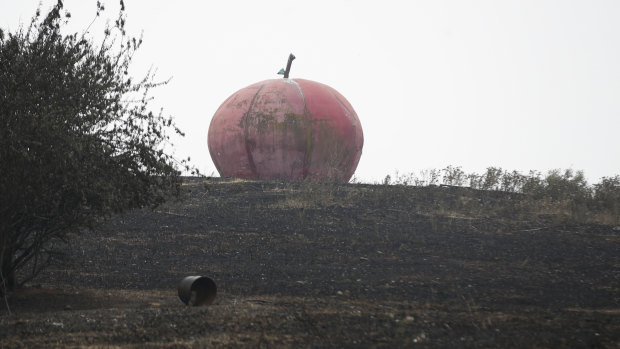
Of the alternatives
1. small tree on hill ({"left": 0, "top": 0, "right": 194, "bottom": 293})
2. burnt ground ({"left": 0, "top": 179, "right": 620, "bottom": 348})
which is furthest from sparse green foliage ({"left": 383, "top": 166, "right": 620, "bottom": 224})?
small tree on hill ({"left": 0, "top": 0, "right": 194, "bottom": 293})

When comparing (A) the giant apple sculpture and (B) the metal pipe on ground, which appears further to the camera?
(A) the giant apple sculpture

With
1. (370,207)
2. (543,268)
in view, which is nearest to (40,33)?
(543,268)

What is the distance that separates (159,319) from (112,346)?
1063mm

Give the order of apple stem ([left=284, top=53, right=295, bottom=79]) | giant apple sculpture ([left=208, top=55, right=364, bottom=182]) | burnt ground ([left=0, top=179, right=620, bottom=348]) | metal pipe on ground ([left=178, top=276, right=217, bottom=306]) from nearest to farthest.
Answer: burnt ground ([left=0, top=179, right=620, bottom=348]), metal pipe on ground ([left=178, top=276, right=217, bottom=306]), giant apple sculpture ([left=208, top=55, right=364, bottom=182]), apple stem ([left=284, top=53, right=295, bottom=79])

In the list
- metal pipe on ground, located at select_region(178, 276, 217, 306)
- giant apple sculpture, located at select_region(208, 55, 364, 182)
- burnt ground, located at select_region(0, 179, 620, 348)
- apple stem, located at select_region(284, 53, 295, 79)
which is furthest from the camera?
apple stem, located at select_region(284, 53, 295, 79)

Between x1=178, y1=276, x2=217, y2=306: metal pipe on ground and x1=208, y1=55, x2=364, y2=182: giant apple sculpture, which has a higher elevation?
x1=208, y1=55, x2=364, y2=182: giant apple sculpture

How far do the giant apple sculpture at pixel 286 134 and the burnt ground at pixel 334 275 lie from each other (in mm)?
2085

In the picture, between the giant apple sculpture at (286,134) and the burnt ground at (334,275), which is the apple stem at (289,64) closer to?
the giant apple sculpture at (286,134)

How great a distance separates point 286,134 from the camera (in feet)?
67.2

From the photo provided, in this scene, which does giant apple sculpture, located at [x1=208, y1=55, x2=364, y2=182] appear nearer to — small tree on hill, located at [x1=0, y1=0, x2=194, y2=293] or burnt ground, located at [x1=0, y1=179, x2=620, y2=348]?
burnt ground, located at [x1=0, y1=179, x2=620, y2=348]

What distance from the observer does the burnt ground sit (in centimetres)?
618

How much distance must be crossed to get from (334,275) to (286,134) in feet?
35.5

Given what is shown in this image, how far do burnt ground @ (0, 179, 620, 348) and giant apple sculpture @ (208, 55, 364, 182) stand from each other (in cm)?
209

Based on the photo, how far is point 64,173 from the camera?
7262mm
